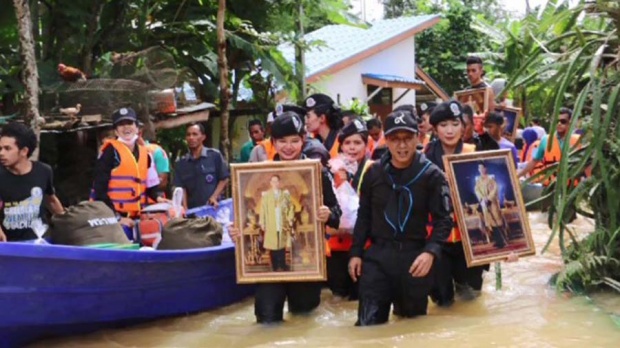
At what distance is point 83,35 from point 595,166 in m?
7.56

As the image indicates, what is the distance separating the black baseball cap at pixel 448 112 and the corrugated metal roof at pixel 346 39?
1238 cm

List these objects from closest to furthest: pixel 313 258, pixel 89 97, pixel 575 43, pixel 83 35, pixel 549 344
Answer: pixel 549 344, pixel 313 258, pixel 575 43, pixel 89 97, pixel 83 35

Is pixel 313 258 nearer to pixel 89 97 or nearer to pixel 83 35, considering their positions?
pixel 89 97

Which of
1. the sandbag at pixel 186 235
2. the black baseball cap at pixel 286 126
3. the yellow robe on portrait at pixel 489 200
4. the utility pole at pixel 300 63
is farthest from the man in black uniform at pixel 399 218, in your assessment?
the utility pole at pixel 300 63

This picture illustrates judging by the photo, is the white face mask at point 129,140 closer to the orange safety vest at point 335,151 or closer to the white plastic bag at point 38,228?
the white plastic bag at point 38,228

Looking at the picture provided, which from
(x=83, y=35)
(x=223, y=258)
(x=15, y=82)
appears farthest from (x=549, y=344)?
(x=83, y=35)

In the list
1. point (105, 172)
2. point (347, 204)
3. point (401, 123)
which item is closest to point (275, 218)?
point (347, 204)

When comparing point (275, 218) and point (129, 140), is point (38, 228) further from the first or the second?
point (275, 218)

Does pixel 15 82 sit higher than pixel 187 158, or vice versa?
pixel 15 82

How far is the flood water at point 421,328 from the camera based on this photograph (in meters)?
5.66

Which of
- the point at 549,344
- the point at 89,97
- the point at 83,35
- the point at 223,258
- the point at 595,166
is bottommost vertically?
the point at 549,344

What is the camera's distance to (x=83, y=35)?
11.5 metres

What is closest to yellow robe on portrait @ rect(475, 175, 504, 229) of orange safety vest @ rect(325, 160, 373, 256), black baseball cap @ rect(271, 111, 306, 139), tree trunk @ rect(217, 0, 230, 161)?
orange safety vest @ rect(325, 160, 373, 256)

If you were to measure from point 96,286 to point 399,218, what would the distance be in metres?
2.13
